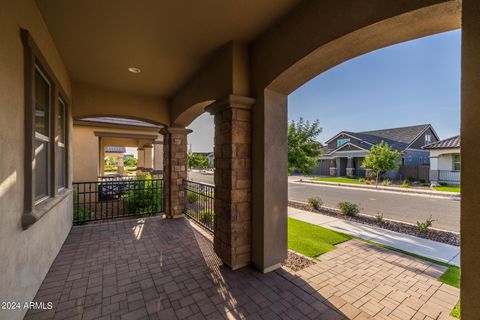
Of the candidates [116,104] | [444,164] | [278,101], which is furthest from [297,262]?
[444,164]

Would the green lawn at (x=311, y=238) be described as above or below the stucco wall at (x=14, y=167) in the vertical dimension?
below

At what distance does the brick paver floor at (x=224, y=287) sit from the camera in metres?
2.18

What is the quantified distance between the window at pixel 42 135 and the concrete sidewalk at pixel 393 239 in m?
5.43

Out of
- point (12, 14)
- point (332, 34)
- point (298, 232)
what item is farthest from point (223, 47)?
point (298, 232)

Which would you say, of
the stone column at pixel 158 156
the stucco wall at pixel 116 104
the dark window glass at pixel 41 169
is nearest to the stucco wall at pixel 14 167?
the dark window glass at pixel 41 169

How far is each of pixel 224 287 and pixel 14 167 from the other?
2.45 metres

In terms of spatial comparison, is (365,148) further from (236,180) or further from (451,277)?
(236,180)

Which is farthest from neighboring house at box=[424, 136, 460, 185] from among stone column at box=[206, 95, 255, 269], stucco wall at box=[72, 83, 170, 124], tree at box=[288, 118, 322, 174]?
stucco wall at box=[72, 83, 170, 124]

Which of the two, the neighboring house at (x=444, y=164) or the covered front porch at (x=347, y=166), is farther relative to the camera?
the covered front porch at (x=347, y=166)

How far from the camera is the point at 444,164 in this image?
1484 cm

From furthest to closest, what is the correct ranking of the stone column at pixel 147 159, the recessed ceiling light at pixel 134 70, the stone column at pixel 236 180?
1. the stone column at pixel 147 159
2. the recessed ceiling light at pixel 134 70
3. the stone column at pixel 236 180

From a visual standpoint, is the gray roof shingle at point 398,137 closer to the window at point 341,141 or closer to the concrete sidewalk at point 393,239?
the window at point 341,141

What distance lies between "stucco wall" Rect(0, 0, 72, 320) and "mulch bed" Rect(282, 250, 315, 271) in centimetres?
296

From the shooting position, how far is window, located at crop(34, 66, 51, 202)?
2.70m
